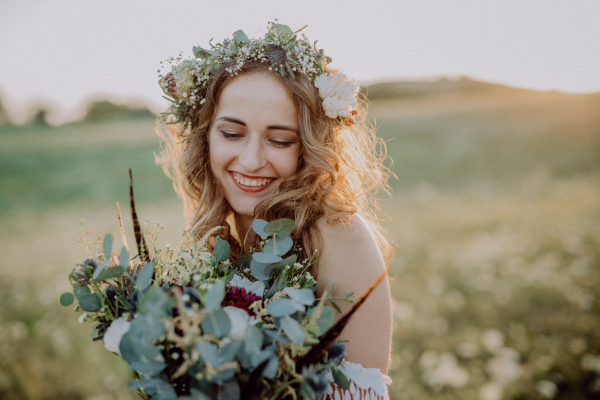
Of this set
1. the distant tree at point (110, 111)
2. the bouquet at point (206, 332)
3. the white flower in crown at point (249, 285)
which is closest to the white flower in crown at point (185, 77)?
the bouquet at point (206, 332)

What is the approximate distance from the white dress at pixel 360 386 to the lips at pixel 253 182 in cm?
108

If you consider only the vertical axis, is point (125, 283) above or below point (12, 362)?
above

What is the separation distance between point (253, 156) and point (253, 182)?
8.2 inches

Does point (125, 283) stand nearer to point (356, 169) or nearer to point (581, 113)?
point (356, 169)

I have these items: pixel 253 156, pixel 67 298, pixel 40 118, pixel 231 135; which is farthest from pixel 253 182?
pixel 40 118

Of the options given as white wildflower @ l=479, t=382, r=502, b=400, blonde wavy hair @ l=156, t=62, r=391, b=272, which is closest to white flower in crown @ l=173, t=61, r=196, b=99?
blonde wavy hair @ l=156, t=62, r=391, b=272

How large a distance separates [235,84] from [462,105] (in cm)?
2272

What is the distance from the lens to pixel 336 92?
2088 millimetres

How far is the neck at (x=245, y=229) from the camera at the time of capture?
7.98ft

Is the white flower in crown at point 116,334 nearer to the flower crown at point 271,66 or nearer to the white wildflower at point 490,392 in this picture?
the flower crown at point 271,66

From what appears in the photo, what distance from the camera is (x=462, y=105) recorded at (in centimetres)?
2158

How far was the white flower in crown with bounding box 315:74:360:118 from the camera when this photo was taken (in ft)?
6.81

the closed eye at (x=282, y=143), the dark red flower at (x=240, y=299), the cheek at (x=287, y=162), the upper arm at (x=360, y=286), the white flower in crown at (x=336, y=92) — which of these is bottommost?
the upper arm at (x=360, y=286)

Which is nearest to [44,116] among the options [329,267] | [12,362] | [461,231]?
[12,362]
